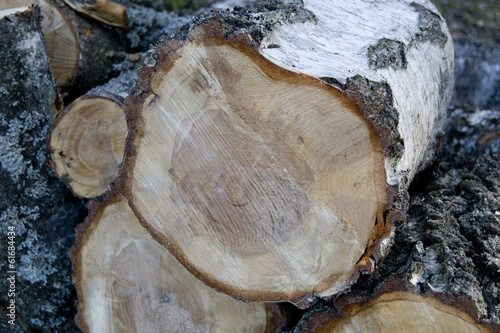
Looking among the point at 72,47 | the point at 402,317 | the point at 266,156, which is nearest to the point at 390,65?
the point at 266,156

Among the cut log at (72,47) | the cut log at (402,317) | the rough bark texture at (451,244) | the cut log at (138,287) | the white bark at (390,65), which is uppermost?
the white bark at (390,65)

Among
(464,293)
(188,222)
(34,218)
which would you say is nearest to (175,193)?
(188,222)

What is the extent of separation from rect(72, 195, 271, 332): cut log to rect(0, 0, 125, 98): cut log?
0.84 m

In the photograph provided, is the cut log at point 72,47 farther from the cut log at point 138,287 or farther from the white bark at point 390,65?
the white bark at point 390,65

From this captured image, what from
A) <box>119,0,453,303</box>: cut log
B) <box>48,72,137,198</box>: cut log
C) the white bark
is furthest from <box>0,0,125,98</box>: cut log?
the white bark

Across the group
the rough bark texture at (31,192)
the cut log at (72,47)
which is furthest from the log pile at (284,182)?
the cut log at (72,47)

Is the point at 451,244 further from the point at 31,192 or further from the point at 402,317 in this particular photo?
the point at 31,192

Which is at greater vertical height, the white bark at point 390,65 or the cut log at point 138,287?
the white bark at point 390,65

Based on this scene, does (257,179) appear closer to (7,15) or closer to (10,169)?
(10,169)

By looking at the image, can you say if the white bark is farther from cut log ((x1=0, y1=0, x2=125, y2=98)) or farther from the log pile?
cut log ((x1=0, y1=0, x2=125, y2=98))

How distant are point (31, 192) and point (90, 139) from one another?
0.36m

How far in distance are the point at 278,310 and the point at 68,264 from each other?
1.04 meters

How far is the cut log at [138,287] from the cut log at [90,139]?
27 cm

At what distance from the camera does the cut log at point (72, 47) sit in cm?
189
